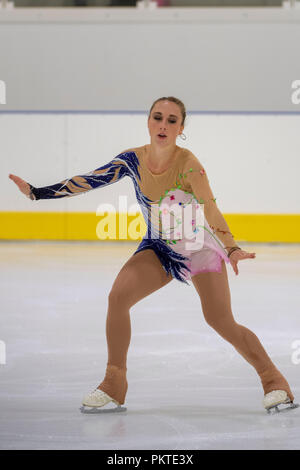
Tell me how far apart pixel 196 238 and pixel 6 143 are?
7519 mm

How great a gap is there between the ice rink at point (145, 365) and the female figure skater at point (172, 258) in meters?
0.15

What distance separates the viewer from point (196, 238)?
135 inches

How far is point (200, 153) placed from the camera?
10570 millimetres

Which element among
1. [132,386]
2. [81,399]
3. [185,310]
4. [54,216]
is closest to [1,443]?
[81,399]

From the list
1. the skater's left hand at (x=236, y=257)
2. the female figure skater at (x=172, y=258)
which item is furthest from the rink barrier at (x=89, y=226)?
the skater's left hand at (x=236, y=257)

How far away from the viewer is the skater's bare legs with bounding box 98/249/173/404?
10.8 feet

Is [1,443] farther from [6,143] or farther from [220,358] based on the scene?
[6,143]

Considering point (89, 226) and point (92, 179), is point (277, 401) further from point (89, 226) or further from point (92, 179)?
point (89, 226)

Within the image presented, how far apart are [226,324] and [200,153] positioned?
7.39 meters

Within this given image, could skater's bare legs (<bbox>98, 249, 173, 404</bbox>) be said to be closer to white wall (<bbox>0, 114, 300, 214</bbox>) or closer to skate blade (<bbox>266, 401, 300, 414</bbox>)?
skate blade (<bbox>266, 401, 300, 414</bbox>)

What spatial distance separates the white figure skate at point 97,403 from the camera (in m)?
3.31

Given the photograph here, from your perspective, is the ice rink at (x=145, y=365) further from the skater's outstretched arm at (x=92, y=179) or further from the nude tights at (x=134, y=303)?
the skater's outstretched arm at (x=92, y=179)

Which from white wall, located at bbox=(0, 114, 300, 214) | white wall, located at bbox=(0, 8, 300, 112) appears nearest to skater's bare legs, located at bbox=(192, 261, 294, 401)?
white wall, located at bbox=(0, 114, 300, 214)

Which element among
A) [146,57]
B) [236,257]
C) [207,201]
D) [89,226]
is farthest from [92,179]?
[146,57]
